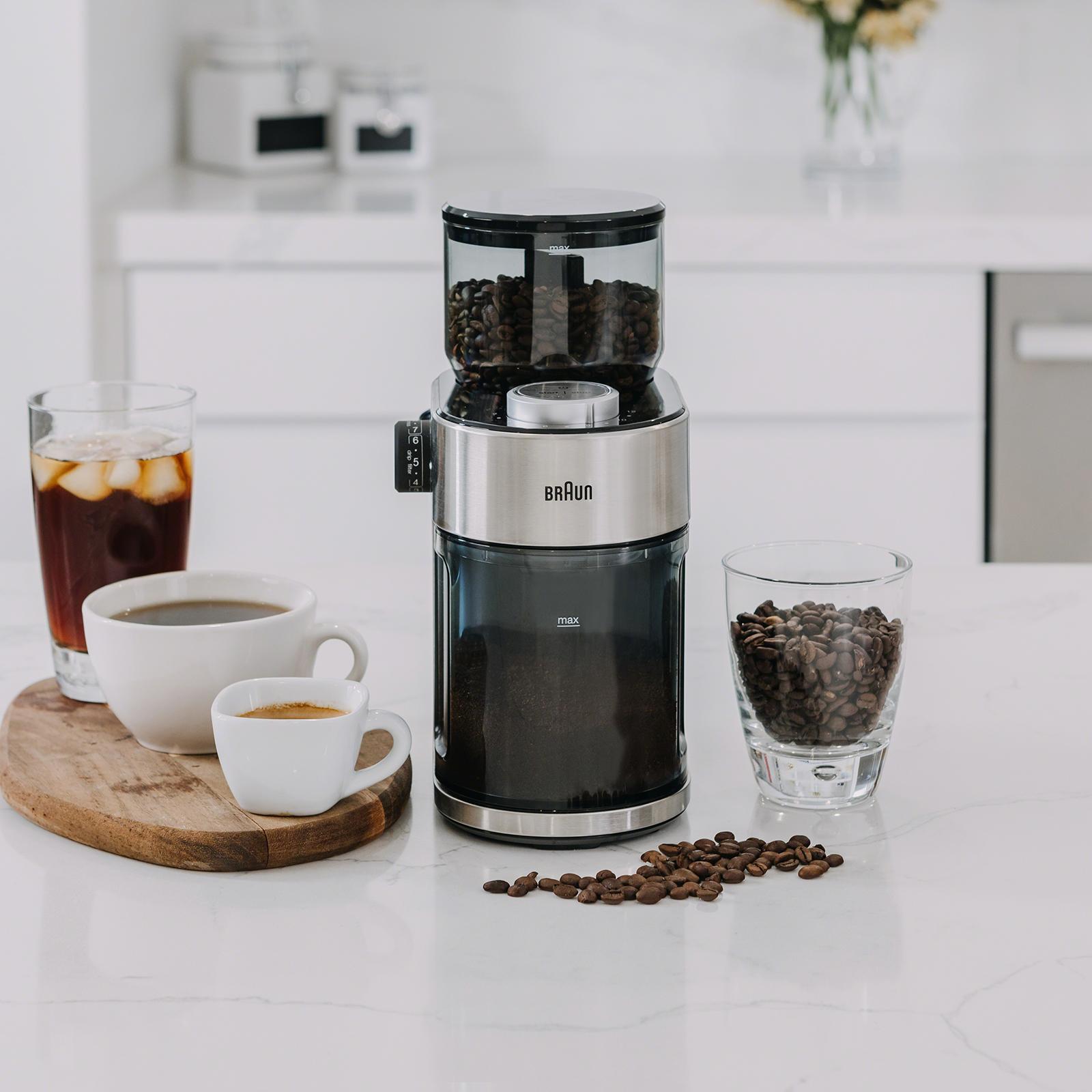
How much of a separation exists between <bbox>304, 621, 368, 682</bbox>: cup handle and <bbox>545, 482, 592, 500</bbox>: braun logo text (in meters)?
0.20

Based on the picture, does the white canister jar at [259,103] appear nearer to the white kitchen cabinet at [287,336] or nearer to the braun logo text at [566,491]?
the white kitchen cabinet at [287,336]

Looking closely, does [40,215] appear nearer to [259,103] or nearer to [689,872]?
[259,103]

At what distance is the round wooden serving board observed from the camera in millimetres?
795

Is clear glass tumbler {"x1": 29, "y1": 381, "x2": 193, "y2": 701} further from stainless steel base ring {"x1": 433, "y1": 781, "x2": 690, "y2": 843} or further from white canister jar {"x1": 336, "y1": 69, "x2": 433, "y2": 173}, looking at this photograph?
white canister jar {"x1": 336, "y1": 69, "x2": 433, "y2": 173}

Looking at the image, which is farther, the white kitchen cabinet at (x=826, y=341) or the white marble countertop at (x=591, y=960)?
the white kitchen cabinet at (x=826, y=341)

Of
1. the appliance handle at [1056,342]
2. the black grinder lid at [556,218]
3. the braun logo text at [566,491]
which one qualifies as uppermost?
the black grinder lid at [556,218]

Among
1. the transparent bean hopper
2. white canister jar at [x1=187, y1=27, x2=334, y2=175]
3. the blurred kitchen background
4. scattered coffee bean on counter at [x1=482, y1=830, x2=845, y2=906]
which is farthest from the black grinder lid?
white canister jar at [x1=187, y1=27, x2=334, y2=175]

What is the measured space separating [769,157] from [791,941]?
7.90 ft

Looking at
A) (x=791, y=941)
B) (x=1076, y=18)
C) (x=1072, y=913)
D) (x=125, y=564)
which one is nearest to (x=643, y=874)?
(x=791, y=941)

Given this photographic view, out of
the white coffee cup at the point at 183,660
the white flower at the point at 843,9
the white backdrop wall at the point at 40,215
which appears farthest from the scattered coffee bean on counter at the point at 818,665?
the white flower at the point at 843,9

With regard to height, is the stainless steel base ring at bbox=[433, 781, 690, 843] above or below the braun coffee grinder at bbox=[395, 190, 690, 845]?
below

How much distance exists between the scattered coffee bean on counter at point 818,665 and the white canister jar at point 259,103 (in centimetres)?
200

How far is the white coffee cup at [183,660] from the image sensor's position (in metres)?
0.87

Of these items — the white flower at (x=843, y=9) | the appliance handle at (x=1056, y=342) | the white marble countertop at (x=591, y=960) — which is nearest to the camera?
the white marble countertop at (x=591, y=960)
